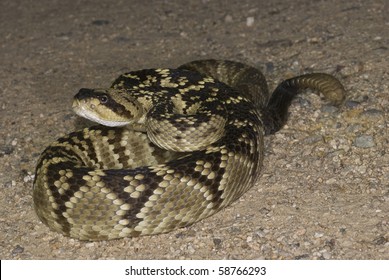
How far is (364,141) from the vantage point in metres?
6.90

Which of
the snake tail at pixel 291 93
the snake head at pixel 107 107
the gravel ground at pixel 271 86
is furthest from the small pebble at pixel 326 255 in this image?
the snake head at pixel 107 107

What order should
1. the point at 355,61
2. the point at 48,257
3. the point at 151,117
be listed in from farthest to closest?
1. the point at 355,61
2. the point at 151,117
3. the point at 48,257

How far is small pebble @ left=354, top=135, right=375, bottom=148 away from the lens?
6859mm

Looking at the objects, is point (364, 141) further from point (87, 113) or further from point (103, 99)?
point (87, 113)

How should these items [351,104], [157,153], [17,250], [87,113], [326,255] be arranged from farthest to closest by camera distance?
[351,104] < [157,153] < [87,113] < [17,250] < [326,255]

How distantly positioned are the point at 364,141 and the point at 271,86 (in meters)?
1.86

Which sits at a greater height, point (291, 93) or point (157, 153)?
point (157, 153)

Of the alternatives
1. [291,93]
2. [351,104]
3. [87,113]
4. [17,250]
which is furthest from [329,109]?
[17,250]

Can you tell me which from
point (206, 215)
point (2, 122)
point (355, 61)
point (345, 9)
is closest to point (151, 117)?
point (206, 215)

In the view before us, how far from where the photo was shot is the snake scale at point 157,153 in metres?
5.87

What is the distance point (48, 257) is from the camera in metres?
5.86

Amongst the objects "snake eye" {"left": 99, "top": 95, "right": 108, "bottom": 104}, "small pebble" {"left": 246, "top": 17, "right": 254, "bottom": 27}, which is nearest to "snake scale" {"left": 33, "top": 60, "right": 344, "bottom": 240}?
"snake eye" {"left": 99, "top": 95, "right": 108, "bottom": 104}

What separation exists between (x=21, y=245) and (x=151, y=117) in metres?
1.65

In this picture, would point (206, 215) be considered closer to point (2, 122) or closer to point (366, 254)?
point (366, 254)
